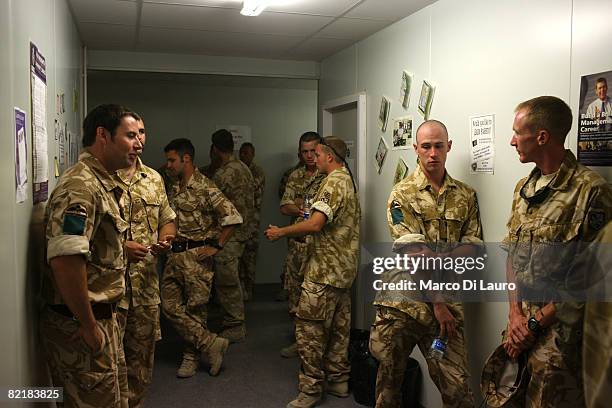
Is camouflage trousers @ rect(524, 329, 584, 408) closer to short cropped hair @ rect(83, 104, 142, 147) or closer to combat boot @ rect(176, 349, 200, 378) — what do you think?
short cropped hair @ rect(83, 104, 142, 147)

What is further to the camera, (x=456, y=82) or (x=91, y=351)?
A: (x=456, y=82)

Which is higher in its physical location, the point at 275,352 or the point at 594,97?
the point at 594,97

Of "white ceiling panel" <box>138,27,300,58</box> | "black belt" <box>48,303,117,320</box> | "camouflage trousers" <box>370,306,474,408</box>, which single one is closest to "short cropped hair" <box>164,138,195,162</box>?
"white ceiling panel" <box>138,27,300,58</box>

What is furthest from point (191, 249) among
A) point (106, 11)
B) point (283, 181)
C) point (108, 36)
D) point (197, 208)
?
point (283, 181)

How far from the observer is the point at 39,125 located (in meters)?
2.06

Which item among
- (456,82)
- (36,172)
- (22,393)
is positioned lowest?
(22,393)

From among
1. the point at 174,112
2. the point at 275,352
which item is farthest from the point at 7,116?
the point at 174,112

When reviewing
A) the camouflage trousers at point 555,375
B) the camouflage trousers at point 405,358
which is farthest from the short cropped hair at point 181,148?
the camouflage trousers at point 555,375

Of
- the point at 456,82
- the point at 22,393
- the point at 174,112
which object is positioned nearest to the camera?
the point at 22,393

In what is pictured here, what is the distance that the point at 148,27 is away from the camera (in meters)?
3.88

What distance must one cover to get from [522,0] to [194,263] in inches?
103

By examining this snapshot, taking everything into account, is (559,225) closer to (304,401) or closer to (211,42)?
(304,401)

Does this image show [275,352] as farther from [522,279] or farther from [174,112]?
[174,112]

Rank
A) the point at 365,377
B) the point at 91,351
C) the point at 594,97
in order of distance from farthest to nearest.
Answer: the point at 365,377 < the point at 594,97 < the point at 91,351
